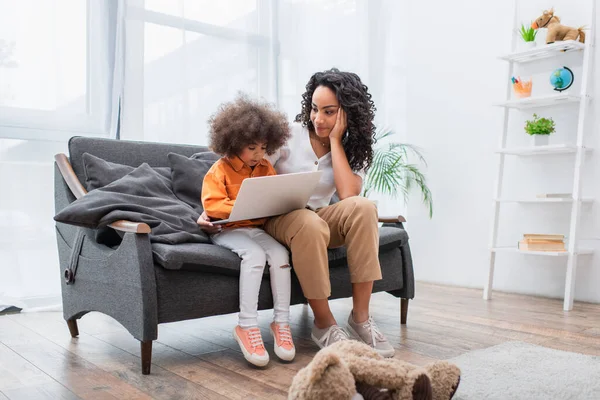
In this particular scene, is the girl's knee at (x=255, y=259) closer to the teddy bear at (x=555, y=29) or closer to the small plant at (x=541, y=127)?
the small plant at (x=541, y=127)

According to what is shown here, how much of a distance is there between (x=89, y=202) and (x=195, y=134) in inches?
59.1

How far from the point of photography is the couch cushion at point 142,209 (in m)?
1.78

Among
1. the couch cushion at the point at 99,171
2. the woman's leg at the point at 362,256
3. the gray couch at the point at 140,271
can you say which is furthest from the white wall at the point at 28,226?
the woman's leg at the point at 362,256

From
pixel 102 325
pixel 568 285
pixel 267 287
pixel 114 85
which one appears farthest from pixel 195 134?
pixel 568 285

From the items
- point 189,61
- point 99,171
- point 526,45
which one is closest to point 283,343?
point 99,171

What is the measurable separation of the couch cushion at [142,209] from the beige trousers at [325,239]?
0.31m

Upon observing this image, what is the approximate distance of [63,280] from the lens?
2131 mm

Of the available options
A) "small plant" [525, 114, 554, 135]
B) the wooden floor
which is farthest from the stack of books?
"small plant" [525, 114, 554, 135]

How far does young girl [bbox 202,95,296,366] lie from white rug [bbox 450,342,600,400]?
566 mm

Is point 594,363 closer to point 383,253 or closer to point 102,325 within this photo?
point 383,253

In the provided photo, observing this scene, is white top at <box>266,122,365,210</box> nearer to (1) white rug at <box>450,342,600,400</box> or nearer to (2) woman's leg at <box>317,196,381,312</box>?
(2) woman's leg at <box>317,196,381,312</box>

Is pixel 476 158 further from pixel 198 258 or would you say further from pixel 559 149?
pixel 198 258

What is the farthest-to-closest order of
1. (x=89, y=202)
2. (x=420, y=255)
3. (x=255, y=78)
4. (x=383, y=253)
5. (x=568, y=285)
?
(x=420, y=255), (x=255, y=78), (x=568, y=285), (x=383, y=253), (x=89, y=202)

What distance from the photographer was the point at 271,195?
175 centimetres
